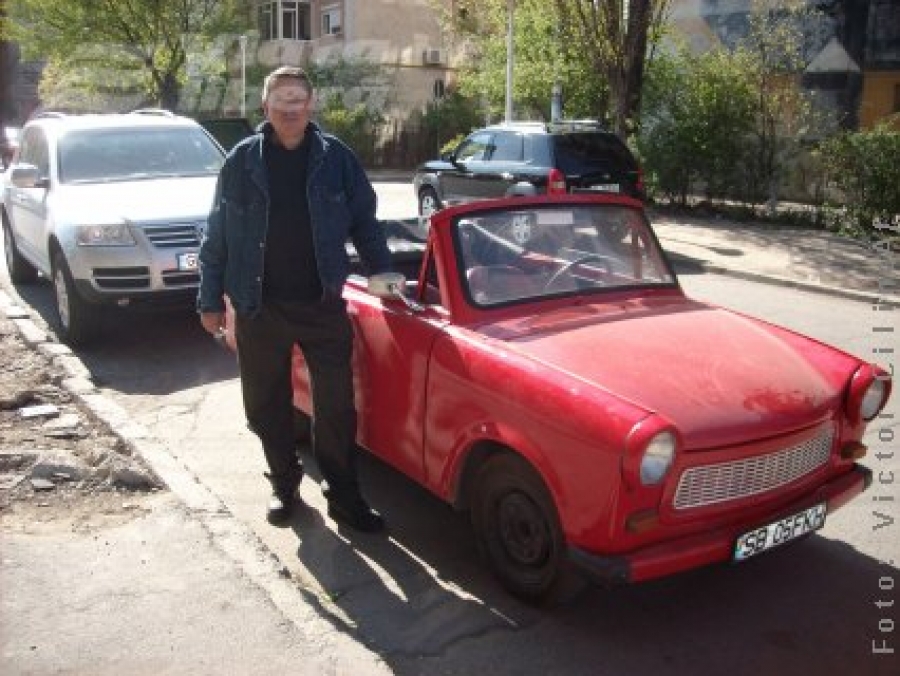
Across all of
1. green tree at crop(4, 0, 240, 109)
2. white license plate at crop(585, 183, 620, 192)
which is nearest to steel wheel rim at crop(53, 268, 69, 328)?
white license plate at crop(585, 183, 620, 192)

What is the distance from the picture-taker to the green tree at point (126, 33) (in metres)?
27.5

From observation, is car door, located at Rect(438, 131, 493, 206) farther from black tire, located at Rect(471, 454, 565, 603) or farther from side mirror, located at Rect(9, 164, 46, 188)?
black tire, located at Rect(471, 454, 565, 603)

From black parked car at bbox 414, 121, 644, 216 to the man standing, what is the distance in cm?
779

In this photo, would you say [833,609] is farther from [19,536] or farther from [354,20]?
[354,20]

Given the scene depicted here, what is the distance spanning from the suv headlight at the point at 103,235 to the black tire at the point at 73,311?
0.31 meters

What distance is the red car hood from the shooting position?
338 cm

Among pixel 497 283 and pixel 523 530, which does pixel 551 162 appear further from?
pixel 523 530

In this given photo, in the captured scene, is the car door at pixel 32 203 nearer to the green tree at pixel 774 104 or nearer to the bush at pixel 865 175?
the bush at pixel 865 175

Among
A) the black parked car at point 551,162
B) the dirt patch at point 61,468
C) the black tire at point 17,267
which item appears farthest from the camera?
the black parked car at point 551,162

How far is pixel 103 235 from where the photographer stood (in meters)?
7.55

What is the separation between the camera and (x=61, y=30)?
92.9 ft

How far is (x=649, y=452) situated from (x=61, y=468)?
129 inches

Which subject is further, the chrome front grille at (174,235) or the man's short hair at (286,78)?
the chrome front grille at (174,235)

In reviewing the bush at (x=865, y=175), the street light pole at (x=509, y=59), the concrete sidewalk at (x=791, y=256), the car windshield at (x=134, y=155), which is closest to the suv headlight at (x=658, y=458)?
the car windshield at (x=134, y=155)
